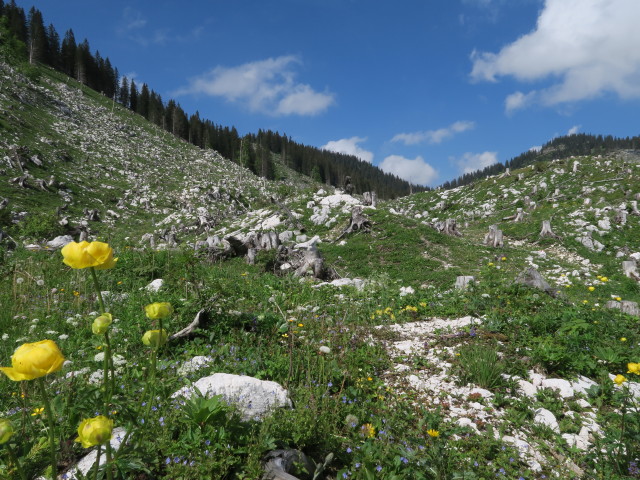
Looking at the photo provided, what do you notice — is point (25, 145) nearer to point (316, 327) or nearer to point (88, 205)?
point (88, 205)

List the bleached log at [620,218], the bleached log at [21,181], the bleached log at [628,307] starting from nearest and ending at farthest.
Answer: the bleached log at [628,307] → the bleached log at [620,218] → the bleached log at [21,181]

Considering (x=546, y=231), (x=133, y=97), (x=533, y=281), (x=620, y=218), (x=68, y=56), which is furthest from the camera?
(x=133, y=97)

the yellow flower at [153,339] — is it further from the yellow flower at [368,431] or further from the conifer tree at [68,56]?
the conifer tree at [68,56]

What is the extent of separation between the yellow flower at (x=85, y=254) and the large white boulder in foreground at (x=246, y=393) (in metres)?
1.88

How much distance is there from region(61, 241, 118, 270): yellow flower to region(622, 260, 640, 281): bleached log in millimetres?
16902

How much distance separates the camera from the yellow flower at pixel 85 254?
1645 mm

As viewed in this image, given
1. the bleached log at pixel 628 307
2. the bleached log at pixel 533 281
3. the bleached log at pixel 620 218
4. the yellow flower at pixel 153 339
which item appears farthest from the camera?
the bleached log at pixel 620 218

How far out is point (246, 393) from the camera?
3260mm

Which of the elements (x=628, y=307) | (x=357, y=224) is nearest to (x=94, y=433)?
(x=628, y=307)

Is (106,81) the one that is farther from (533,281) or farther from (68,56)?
(533,281)

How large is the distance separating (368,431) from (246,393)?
4.14 feet

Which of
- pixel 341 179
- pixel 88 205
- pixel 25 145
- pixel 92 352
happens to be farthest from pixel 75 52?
pixel 92 352

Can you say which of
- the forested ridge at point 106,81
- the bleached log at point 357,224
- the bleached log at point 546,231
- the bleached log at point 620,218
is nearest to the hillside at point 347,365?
the bleached log at point 357,224

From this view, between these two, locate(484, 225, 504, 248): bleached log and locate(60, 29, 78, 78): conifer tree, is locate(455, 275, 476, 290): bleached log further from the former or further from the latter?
locate(60, 29, 78, 78): conifer tree
